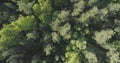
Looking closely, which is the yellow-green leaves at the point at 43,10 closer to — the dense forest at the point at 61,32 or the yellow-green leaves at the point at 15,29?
the dense forest at the point at 61,32

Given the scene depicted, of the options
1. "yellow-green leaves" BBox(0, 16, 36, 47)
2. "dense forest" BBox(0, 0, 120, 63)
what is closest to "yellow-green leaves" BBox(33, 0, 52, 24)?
"dense forest" BBox(0, 0, 120, 63)

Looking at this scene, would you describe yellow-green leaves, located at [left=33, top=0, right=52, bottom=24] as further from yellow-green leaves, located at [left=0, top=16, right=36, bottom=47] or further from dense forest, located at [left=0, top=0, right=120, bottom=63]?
yellow-green leaves, located at [left=0, top=16, right=36, bottom=47]

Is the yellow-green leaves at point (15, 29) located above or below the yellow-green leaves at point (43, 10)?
below

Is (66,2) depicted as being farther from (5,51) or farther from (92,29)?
(5,51)

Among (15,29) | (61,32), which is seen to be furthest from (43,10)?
(15,29)

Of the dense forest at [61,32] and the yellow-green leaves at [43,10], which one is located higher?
the yellow-green leaves at [43,10]

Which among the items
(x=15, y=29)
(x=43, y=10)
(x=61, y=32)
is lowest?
(x=61, y=32)

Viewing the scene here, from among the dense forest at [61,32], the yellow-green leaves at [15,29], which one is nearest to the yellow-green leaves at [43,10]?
the dense forest at [61,32]

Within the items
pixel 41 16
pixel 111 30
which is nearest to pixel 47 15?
pixel 41 16

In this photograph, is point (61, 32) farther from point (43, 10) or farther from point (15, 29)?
point (15, 29)
